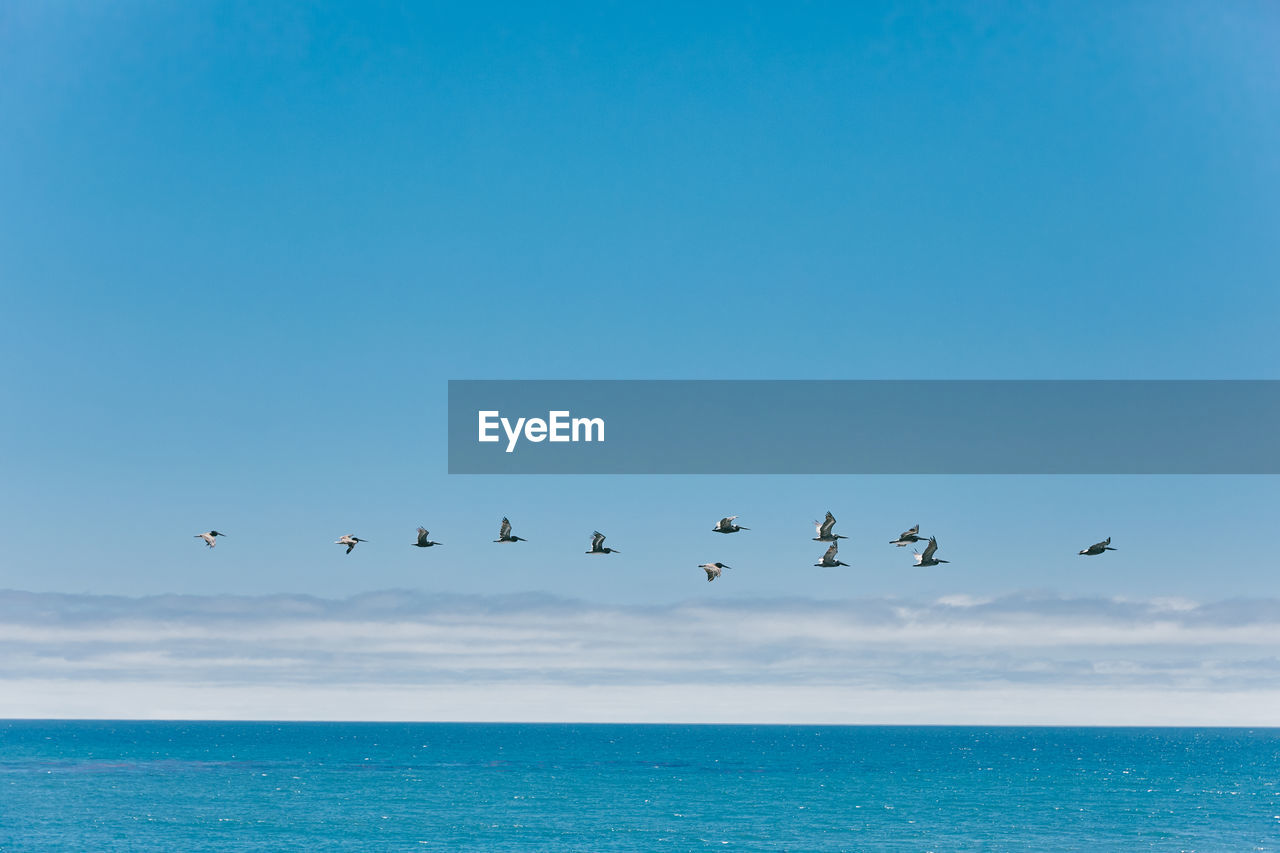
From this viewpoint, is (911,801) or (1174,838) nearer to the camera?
(1174,838)

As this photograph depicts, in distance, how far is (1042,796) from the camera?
7338 inches

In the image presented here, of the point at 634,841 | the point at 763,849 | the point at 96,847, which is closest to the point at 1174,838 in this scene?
the point at 763,849

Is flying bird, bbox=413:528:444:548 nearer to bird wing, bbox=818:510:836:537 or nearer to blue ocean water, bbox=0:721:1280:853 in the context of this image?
bird wing, bbox=818:510:836:537

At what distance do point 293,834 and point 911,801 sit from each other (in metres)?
86.9

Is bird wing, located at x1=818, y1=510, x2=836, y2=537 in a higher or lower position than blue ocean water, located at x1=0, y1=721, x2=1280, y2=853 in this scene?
higher

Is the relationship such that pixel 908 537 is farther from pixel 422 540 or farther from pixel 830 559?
pixel 422 540

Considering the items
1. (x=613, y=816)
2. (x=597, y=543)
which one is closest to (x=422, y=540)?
(x=597, y=543)

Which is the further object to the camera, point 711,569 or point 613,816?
point 613,816

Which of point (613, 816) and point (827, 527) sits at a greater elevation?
point (827, 527)

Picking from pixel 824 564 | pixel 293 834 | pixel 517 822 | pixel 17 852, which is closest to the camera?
pixel 824 564

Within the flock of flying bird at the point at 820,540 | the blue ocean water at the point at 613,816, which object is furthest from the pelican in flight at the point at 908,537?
the blue ocean water at the point at 613,816

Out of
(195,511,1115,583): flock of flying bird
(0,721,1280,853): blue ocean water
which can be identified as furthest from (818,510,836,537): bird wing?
(0,721,1280,853): blue ocean water

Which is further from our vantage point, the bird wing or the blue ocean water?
the blue ocean water

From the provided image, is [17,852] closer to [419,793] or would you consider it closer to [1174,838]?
[419,793]
